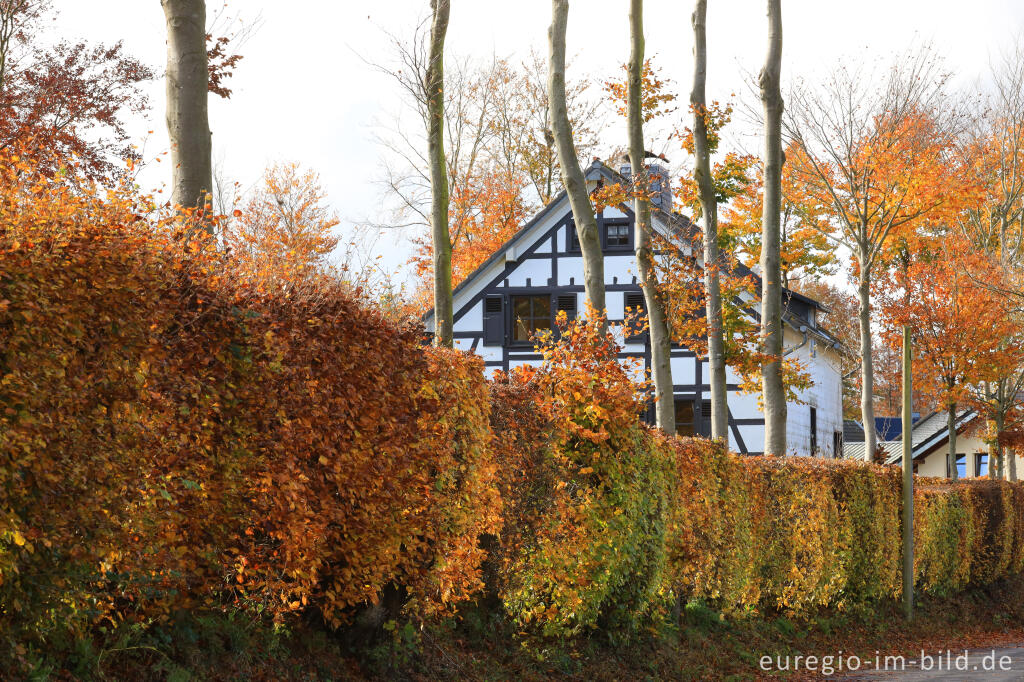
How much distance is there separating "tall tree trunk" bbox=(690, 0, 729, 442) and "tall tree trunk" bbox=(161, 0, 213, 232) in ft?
36.1

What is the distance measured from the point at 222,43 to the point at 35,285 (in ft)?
29.6

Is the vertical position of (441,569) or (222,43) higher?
(222,43)

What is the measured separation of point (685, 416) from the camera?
3192cm

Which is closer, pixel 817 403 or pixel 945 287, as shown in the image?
pixel 945 287

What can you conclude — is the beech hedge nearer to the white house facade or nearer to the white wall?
the white house facade

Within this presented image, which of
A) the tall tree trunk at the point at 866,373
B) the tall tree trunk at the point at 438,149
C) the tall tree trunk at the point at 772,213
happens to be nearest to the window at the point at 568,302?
the tall tree trunk at the point at 866,373

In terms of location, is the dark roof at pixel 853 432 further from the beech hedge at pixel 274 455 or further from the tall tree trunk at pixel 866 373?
the beech hedge at pixel 274 455

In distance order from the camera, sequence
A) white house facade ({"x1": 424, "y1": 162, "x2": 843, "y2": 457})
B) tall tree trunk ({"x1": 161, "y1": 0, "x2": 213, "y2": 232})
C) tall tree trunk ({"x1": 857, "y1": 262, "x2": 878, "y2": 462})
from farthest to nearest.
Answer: white house facade ({"x1": 424, "y1": 162, "x2": 843, "y2": 457}) < tall tree trunk ({"x1": 857, "y1": 262, "x2": 878, "y2": 462}) < tall tree trunk ({"x1": 161, "y1": 0, "x2": 213, "y2": 232})

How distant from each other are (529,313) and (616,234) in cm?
367

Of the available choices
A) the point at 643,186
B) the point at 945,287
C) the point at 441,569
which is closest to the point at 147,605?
the point at 441,569

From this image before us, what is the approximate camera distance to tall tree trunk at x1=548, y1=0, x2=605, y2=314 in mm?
16250

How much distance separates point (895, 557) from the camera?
67.7ft

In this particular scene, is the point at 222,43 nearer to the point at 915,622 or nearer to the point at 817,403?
the point at 915,622

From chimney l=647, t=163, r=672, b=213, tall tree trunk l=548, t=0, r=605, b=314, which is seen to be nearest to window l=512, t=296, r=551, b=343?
chimney l=647, t=163, r=672, b=213
